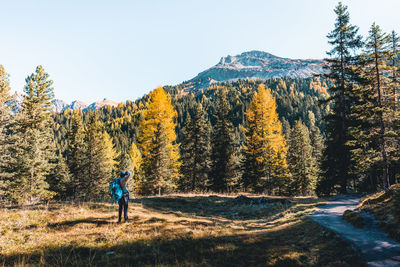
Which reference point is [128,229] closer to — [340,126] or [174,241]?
[174,241]

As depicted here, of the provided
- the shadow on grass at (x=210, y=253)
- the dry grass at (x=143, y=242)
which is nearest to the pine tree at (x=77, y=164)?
the dry grass at (x=143, y=242)

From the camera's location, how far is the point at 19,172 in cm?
2431

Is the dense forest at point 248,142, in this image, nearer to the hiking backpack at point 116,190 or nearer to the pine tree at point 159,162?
the pine tree at point 159,162

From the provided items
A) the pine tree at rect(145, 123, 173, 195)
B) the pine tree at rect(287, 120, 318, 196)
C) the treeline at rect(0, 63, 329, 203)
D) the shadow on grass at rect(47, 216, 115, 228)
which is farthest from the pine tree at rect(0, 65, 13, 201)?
the pine tree at rect(287, 120, 318, 196)

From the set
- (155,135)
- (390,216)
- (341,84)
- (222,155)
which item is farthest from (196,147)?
(390,216)

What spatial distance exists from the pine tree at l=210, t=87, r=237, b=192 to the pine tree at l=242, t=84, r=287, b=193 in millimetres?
2913

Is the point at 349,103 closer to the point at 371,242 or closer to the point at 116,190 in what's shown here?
the point at 371,242

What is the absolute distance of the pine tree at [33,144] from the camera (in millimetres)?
24141

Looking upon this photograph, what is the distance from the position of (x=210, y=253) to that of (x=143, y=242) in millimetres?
2536

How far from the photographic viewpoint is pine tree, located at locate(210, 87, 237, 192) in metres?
28.8

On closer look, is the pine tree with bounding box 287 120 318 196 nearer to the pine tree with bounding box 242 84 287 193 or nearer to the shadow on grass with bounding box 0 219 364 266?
the pine tree with bounding box 242 84 287 193

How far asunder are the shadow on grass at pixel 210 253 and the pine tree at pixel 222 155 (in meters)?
20.4

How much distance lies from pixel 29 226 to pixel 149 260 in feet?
18.4

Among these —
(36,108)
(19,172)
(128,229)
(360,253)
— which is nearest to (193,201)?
(128,229)
